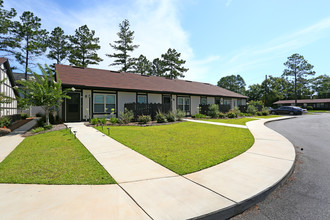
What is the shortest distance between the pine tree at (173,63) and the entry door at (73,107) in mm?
29405

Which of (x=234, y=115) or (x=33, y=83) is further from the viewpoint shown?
(x=234, y=115)

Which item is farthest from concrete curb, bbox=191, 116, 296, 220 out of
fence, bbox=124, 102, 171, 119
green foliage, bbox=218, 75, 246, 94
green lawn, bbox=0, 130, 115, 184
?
green foliage, bbox=218, 75, 246, 94

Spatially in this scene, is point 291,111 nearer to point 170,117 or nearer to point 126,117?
point 170,117

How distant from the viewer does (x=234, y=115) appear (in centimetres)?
1795

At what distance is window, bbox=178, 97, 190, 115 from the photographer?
19.6 meters

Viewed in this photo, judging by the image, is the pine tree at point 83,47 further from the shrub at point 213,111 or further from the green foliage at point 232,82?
the green foliage at point 232,82

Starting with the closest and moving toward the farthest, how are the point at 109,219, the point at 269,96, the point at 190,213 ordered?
the point at 109,219, the point at 190,213, the point at 269,96

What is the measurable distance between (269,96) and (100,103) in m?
57.4

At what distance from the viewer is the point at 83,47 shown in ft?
96.6

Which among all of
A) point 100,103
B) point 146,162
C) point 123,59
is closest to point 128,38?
point 123,59

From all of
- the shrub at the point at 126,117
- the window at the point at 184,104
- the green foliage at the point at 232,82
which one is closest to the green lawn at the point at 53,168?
the shrub at the point at 126,117

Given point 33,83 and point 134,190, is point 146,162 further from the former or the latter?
point 33,83

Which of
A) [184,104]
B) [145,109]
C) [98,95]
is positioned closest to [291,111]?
[184,104]

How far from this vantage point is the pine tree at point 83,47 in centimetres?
2921
